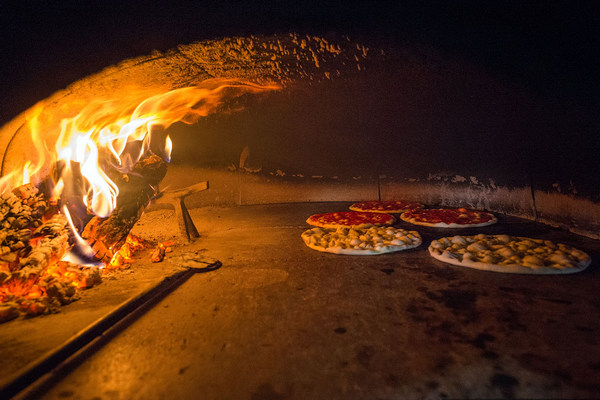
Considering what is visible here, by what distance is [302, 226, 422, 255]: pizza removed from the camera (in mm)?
3432

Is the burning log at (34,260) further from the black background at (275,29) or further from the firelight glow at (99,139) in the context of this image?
the black background at (275,29)

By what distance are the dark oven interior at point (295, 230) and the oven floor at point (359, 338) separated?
0.5 inches

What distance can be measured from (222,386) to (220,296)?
1085 mm

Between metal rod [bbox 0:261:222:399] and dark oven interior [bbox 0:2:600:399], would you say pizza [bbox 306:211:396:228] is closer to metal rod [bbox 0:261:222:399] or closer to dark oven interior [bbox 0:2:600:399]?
dark oven interior [bbox 0:2:600:399]

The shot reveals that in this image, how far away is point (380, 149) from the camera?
6.86 metres

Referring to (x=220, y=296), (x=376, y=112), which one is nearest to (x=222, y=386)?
(x=220, y=296)

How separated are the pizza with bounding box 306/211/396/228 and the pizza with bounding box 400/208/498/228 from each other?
379 millimetres

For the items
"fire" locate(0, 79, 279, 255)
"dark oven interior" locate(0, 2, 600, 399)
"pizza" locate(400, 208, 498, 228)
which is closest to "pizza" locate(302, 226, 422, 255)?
"dark oven interior" locate(0, 2, 600, 399)

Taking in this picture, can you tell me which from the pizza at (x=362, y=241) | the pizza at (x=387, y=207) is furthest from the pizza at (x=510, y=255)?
the pizza at (x=387, y=207)

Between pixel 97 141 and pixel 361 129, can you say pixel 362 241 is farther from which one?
pixel 361 129

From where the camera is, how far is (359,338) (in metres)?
1.86

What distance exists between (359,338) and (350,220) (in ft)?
9.96

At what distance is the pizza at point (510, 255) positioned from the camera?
2.65 metres

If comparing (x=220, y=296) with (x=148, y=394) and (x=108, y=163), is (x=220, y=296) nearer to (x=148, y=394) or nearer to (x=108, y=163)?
(x=148, y=394)
